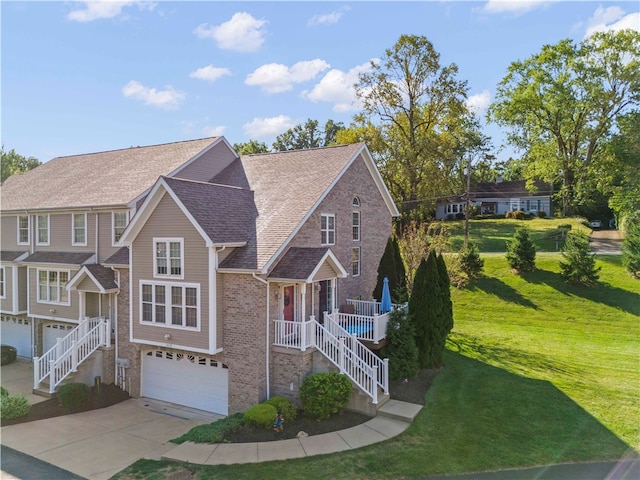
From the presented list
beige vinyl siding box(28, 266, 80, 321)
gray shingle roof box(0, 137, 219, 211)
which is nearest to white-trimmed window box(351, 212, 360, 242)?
gray shingle roof box(0, 137, 219, 211)

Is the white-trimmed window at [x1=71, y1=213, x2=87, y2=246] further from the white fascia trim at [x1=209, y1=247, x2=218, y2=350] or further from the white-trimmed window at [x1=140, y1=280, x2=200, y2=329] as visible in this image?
the white fascia trim at [x1=209, y1=247, x2=218, y2=350]

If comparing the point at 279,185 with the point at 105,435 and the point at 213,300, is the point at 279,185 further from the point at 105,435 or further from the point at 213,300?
the point at 105,435

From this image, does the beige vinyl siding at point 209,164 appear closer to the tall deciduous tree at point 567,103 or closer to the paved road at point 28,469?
the paved road at point 28,469

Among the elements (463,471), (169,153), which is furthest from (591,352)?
(169,153)

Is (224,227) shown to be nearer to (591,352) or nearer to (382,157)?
(591,352)

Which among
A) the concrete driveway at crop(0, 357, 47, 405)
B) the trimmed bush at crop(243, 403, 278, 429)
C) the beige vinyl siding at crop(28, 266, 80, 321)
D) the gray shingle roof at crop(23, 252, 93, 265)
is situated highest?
the gray shingle roof at crop(23, 252, 93, 265)

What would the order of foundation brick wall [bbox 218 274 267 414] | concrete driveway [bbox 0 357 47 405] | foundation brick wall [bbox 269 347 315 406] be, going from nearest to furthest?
foundation brick wall [bbox 218 274 267 414] < foundation brick wall [bbox 269 347 315 406] < concrete driveway [bbox 0 357 47 405]

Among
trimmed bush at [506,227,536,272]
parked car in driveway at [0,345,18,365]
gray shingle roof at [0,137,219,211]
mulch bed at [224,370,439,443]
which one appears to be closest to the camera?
mulch bed at [224,370,439,443]

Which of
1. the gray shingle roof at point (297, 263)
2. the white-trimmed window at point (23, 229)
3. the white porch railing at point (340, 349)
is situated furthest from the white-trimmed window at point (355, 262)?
the white-trimmed window at point (23, 229)
